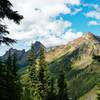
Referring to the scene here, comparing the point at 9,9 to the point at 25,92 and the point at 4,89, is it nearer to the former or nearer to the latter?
the point at 4,89

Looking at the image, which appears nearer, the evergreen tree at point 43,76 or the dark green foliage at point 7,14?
the dark green foliage at point 7,14

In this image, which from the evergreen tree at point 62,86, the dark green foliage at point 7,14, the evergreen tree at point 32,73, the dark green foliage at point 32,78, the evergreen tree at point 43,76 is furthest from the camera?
the evergreen tree at point 62,86

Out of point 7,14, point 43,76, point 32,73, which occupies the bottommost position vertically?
point 7,14

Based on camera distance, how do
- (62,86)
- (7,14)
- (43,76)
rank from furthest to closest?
1. (62,86)
2. (43,76)
3. (7,14)

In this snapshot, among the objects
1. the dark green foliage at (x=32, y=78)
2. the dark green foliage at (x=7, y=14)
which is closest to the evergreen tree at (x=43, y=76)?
the dark green foliage at (x=32, y=78)

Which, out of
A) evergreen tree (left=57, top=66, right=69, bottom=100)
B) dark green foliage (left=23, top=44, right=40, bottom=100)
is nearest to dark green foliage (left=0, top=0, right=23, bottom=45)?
dark green foliage (left=23, top=44, right=40, bottom=100)

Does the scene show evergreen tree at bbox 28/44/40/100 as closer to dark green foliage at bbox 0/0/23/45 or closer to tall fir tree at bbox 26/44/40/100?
tall fir tree at bbox 26/44/40/100

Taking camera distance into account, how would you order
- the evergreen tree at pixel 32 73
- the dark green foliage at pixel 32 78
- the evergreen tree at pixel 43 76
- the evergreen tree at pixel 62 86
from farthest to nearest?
the evergreen tree at pixel 62 86 < the evergreen tree at pixel 43 76 < the evergreen tree at pixel 32 73 < the dark green foliage at pixel 32 78

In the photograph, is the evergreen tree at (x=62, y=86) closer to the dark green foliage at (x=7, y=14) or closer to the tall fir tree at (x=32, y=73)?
the tall fir tree at (x=32, y=73)

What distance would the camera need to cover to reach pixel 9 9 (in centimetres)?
1365

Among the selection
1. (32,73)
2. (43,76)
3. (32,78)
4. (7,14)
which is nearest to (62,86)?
(43,76)

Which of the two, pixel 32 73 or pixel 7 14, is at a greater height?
pixel 32 73

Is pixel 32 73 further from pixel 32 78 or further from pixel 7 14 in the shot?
pixel 7 14

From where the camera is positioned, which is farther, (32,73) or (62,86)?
(62,86)
